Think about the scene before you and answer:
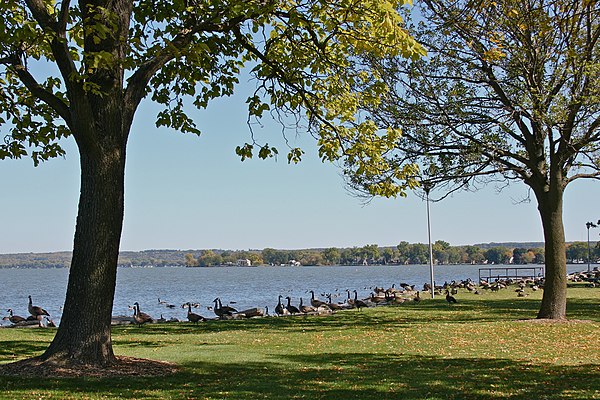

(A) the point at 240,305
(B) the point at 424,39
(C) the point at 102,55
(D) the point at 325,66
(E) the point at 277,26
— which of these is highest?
(B) the point at 424,39

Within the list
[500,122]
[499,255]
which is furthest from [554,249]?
[499,255]

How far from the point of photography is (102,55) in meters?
8.70

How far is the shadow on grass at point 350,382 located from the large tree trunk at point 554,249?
8.07 metres

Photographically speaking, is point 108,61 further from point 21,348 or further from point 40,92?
point 21,348

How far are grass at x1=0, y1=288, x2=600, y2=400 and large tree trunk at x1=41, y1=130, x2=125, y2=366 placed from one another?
93cm

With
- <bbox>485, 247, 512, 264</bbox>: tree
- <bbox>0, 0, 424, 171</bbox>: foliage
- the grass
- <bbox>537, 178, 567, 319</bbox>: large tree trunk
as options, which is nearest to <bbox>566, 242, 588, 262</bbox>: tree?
<bbox>485, 247, 512, 264</bbox>: tree

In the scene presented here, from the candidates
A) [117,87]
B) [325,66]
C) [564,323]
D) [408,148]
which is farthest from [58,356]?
[564,323]

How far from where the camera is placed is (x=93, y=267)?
10094 millimetres

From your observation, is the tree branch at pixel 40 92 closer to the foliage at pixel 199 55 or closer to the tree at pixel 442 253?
the foliage at pixel 199 55

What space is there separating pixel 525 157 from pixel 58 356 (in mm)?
14732

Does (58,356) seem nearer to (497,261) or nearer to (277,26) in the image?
(277,26)

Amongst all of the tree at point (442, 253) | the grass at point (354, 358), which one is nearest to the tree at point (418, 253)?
the tree at point (442, 253)

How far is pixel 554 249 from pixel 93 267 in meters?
13.5

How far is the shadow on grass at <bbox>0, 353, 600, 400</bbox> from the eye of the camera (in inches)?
330
